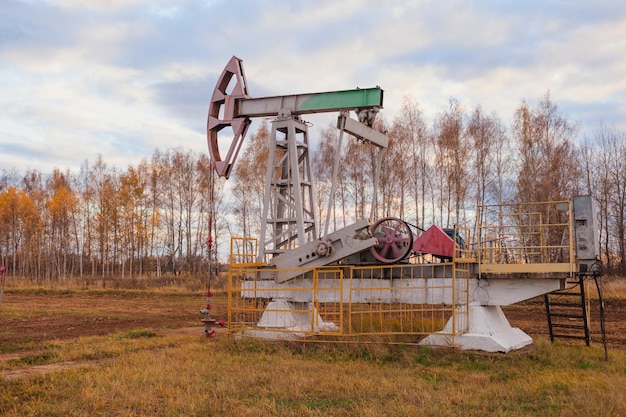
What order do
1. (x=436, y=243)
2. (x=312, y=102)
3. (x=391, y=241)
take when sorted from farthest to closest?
1. (x=312, y=102)
2. (x=391, y=241)
3. (x=436, y=243)

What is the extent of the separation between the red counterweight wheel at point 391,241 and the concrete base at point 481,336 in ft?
5.38

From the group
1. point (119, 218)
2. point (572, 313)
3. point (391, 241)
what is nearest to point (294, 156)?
point (391, 241)

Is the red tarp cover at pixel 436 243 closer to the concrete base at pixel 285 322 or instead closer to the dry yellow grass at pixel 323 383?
the dry yellow grass at pixel 323 383

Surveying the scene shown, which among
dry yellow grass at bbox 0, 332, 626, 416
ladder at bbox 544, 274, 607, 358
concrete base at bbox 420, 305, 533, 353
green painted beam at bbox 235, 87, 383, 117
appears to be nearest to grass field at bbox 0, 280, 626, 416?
dry yellow grass at bbox 0, 332, 626, 416

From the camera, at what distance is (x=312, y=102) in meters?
12.3

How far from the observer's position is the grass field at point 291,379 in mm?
6402

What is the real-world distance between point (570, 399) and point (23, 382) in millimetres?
7080

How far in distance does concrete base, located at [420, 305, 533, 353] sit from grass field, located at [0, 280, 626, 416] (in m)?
0.17

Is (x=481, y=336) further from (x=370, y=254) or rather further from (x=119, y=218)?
(x=119, y=218)

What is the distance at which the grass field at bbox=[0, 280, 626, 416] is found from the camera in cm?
640

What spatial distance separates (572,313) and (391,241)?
1107 centimetres

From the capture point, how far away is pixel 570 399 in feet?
21.8

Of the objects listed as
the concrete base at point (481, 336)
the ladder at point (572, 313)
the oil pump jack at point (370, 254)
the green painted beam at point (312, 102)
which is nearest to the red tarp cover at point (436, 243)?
the oil pump jack at point (370, 254)

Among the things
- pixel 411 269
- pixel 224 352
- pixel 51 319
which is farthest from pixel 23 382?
pixel 51 319
